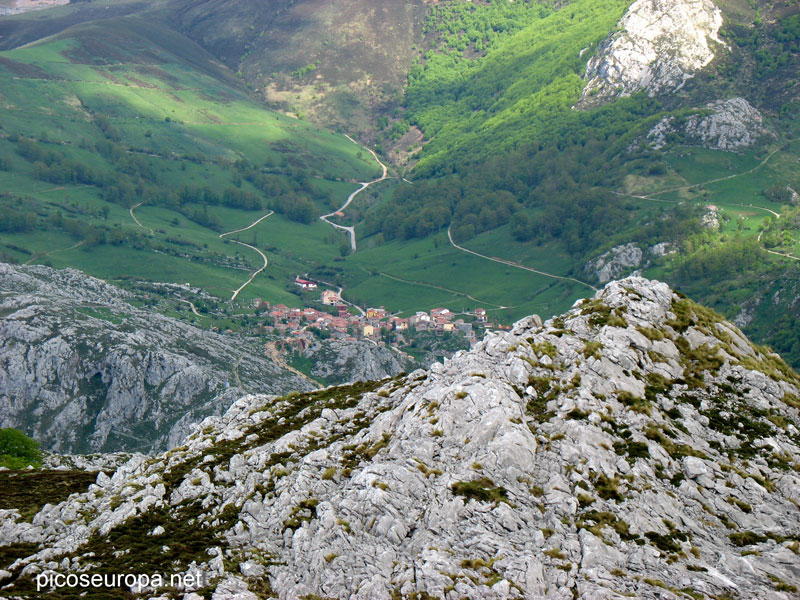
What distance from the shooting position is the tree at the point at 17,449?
72.9 meters

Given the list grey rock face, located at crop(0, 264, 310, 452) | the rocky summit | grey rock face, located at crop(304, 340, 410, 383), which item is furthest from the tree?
grey rock face, located at crop(304, 340, 410, 383)

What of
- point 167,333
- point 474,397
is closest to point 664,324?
point 474,397

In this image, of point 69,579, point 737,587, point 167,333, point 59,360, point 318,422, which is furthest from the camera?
point 167,333

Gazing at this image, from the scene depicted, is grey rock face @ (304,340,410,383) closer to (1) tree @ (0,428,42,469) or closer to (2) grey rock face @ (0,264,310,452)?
(2) grey rock face @ (0,264,310,452)

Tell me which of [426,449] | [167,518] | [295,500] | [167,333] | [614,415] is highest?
[614,415]

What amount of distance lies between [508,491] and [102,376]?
404ft

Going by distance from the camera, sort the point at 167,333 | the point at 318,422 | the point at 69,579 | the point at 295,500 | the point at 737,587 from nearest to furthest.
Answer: the point at 737,587 → the point at 69,579 → the point at 295,500 → the point at 318,422 → the point at 167,333

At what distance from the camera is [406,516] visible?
1426 inches

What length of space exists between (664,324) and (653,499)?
14.7m

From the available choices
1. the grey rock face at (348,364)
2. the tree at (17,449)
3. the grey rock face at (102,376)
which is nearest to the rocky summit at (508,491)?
the tree at (17,449)

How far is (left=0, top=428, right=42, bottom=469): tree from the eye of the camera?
72.9 metres

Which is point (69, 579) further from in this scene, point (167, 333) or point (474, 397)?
point (167, 333)

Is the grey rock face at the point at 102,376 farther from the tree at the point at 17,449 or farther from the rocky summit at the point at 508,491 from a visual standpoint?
the rocky summit at the point at 508,491

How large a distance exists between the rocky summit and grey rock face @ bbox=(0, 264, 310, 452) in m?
90.9
